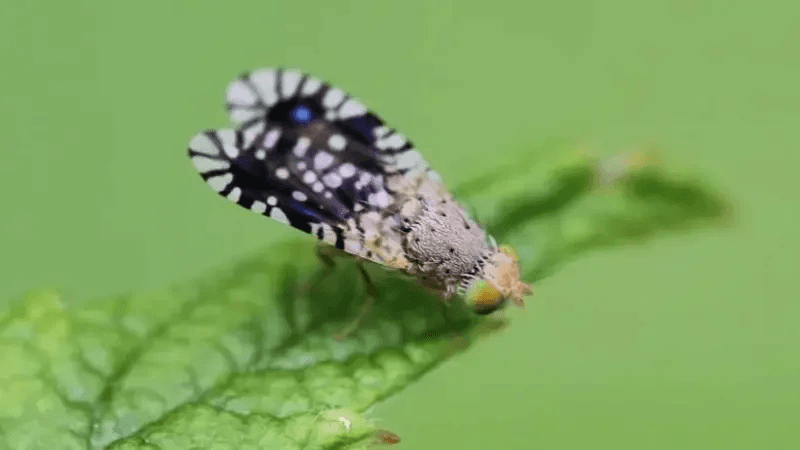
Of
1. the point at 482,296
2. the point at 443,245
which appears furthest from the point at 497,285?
the point at 443,245

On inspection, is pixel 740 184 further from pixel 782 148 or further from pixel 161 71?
pixel 161 71

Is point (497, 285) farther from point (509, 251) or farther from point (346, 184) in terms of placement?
point (346, 184)

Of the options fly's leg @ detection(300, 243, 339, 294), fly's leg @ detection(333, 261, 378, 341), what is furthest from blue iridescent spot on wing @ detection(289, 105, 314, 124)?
fly's leg @ detection(333, 261, 378, 341)

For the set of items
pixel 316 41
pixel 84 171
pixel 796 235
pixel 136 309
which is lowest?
pixel 136 309

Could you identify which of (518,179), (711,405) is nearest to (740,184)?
(711,405)

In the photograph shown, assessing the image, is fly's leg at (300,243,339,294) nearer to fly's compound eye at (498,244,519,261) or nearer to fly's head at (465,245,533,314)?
fly's head at (465,245,533,314)
